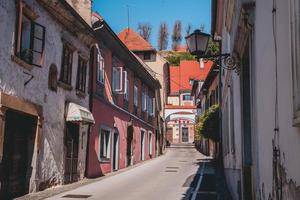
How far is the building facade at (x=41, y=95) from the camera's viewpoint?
33.0 ft

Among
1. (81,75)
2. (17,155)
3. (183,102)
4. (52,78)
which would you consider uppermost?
(183,102)

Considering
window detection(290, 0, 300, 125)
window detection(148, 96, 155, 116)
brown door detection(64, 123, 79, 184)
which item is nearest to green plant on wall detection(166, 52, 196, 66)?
window detection(148, 96, 155, 116)

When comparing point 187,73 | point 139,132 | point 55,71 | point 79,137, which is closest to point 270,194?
point 55,71

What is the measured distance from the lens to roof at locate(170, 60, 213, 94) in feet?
217

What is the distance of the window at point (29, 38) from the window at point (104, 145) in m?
7.15

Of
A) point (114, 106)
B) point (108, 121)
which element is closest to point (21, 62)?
point (108, 121)

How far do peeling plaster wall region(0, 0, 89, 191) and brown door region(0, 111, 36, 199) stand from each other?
544 millimetres

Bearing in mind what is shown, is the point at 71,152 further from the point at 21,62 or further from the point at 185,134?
the point at 185,134

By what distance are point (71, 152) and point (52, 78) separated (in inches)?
124

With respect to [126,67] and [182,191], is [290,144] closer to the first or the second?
[182,191]

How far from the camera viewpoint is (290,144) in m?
3.05

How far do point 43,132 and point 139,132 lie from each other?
1590 centimetres

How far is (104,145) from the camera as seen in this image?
62.3ft

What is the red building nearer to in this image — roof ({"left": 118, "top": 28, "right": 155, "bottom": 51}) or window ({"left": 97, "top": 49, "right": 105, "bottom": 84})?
window ({"left": 97, "top": 49, "right": 105, "bottom": 84})
